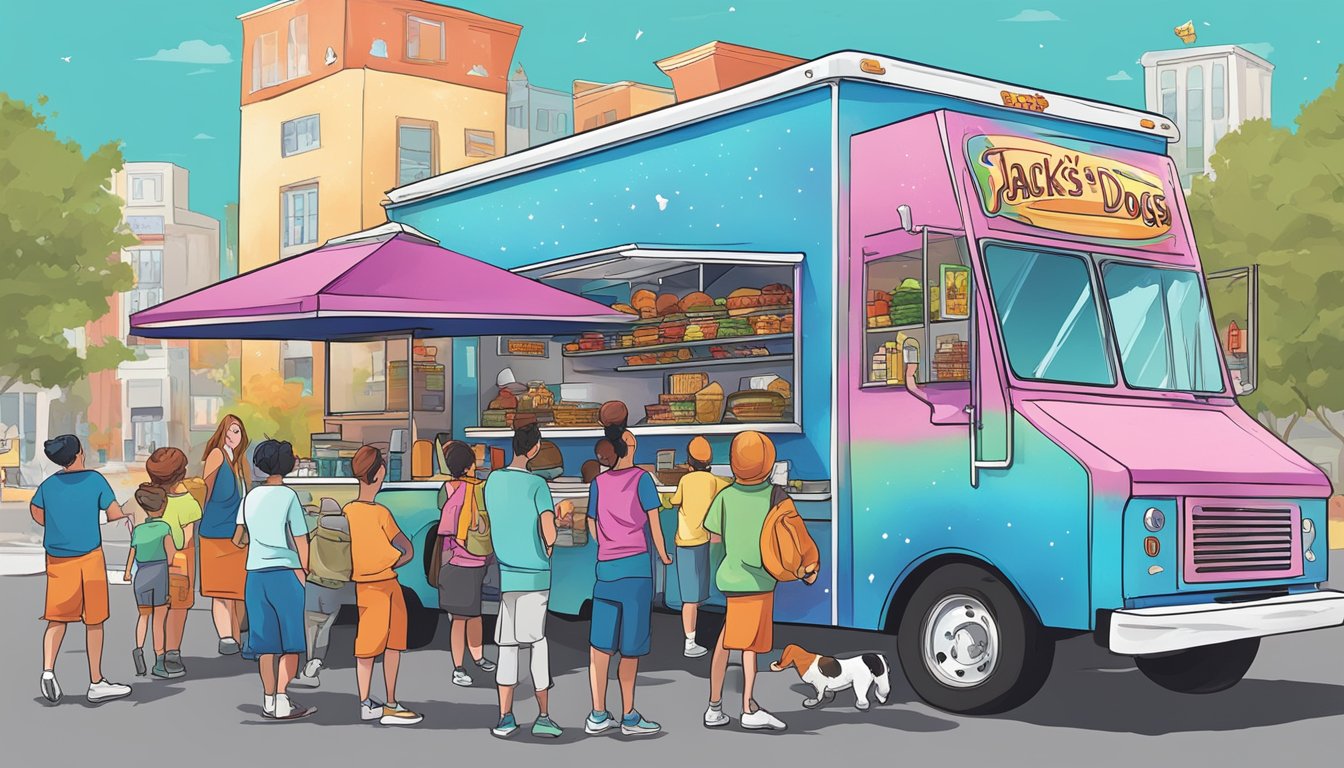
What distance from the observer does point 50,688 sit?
9570 mm

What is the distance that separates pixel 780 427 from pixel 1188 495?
2.55 m

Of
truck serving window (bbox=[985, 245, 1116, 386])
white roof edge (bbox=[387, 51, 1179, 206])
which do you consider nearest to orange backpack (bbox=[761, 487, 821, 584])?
truck serving window (bbox=[985, 245, 1116, 386])

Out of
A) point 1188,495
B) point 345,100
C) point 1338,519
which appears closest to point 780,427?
point 1188,495

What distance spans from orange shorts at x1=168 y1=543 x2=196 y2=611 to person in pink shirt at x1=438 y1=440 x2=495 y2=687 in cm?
193

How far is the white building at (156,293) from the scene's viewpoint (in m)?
72.8

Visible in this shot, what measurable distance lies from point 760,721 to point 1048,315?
2995 mm

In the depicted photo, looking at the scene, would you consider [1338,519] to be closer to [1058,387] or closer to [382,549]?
[1058,387]

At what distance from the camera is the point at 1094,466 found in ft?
27.2

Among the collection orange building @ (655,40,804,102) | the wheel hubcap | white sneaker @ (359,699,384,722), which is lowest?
white sneaker @ (359,699,384,722)

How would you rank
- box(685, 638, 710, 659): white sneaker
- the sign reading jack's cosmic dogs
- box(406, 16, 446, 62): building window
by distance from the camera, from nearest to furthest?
the sign reading jack's cosmic dogs < box(685, 638, 710, 659): white sneaker < box(406, 16, 446, 62): building window

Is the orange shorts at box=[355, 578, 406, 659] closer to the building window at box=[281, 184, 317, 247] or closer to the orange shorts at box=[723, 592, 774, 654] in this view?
the orange shorts at box=[723, 592, 774, 654]

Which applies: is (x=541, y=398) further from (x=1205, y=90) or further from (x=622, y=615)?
(x=1205, y=90)

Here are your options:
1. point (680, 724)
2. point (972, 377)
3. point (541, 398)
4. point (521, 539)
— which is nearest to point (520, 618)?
point (521, 539)

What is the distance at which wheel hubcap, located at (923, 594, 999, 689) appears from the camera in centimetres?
869
